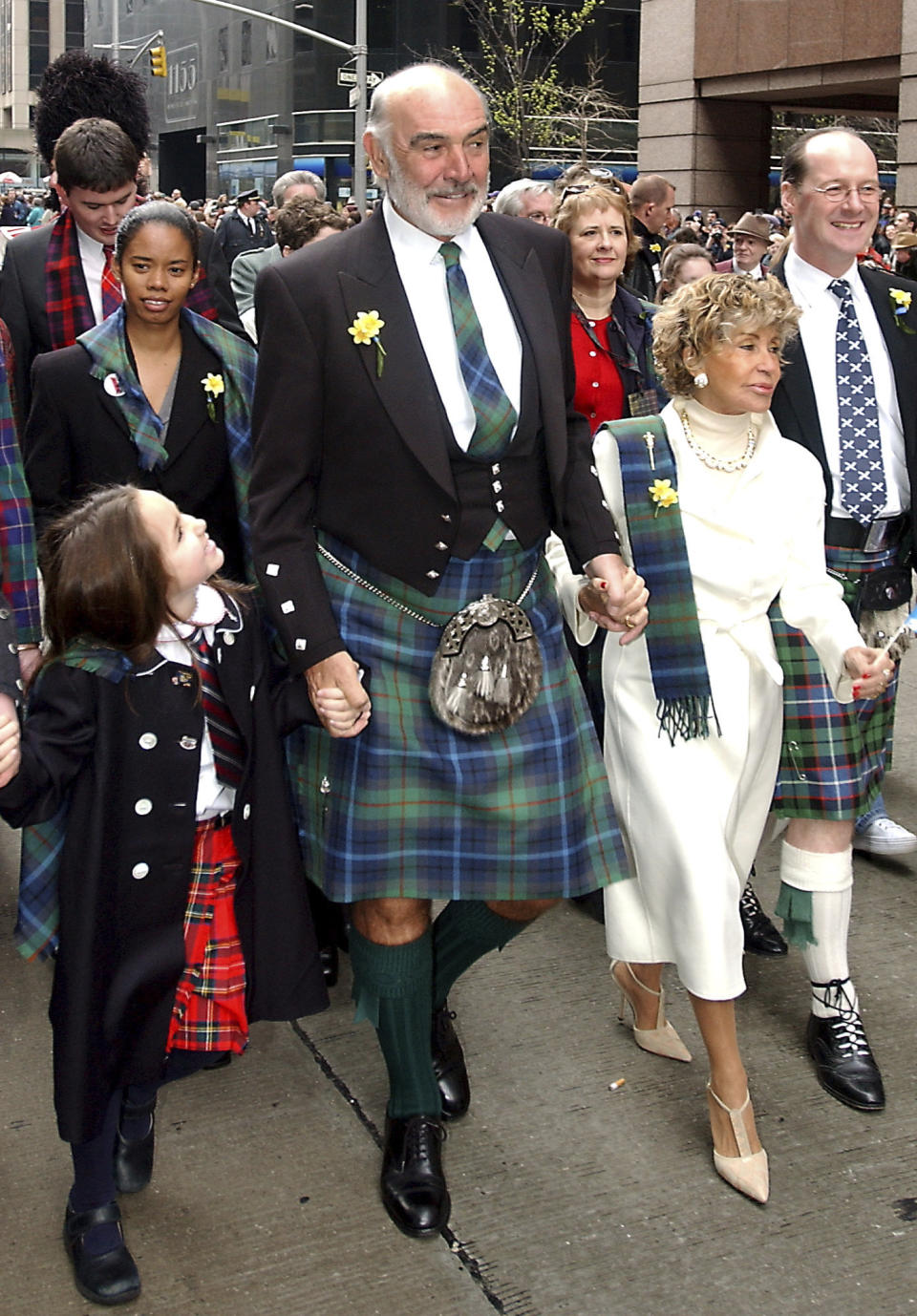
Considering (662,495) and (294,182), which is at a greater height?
(294,182)

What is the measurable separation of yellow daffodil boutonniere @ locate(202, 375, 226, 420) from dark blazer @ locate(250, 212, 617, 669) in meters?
0.54

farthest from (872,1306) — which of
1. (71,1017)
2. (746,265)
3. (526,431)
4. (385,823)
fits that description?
(746,265)

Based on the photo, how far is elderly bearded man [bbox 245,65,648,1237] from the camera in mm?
2961

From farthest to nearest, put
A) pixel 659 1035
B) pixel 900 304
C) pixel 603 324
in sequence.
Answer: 1. pixel 603 324
2. pixel 900 304
3. pixel 659 1035

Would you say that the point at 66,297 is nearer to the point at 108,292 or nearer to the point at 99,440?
the point at 108,292

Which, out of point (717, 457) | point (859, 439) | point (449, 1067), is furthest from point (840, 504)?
point (449, 1067)

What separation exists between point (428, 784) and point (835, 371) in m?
1.64

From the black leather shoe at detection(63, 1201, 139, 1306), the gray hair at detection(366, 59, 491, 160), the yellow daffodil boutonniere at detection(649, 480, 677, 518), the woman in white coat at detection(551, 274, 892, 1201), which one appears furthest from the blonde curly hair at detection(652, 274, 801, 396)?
the black leather shoe at detection(63, 1201, 139, 1306)

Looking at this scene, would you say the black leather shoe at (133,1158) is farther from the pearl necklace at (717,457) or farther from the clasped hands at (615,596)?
the pearl necklace at (717,457)

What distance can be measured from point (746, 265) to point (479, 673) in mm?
7939

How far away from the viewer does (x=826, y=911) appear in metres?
3.58

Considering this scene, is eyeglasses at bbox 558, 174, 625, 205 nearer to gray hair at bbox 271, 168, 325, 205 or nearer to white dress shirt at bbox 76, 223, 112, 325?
white dress shirt at bbox 76, 223, 112, 325

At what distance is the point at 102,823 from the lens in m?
2.77

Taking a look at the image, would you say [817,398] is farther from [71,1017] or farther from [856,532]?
[71,1017]
